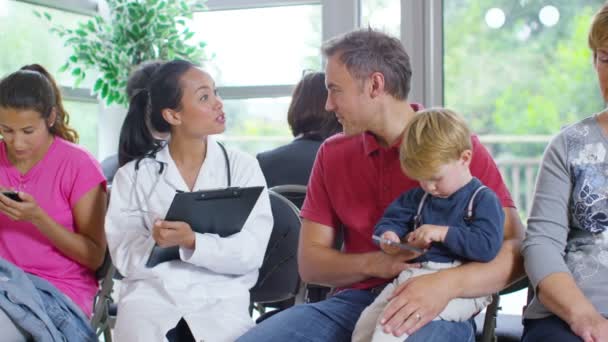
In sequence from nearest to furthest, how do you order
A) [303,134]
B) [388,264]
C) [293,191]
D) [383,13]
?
1. [388,264]
2. [293,191]
3. [303,134]
4. [383,13]

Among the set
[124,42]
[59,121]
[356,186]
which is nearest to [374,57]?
[356,186]

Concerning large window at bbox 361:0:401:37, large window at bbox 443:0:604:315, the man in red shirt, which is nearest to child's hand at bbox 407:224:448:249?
the man in red shirt

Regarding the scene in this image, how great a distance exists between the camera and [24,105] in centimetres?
239

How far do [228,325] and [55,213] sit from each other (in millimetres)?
678

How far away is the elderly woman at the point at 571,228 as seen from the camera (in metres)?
1.75

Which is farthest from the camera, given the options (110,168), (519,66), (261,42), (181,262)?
(261,42)

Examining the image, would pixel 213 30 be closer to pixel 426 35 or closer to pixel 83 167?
pixel 426 35

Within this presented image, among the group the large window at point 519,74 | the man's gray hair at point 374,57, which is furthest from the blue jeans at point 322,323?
the large window at point 519,74

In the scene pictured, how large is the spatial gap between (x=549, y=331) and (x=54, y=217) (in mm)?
1433

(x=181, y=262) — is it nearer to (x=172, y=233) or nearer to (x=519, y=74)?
(x=172, y=233)

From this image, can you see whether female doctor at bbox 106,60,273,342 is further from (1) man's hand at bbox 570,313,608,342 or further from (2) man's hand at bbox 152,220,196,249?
(1) man's hand at bbox 570,313,608,342

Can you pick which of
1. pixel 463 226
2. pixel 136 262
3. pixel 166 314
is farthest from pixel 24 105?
pixel 463 226

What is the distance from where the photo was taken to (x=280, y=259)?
7.76ft

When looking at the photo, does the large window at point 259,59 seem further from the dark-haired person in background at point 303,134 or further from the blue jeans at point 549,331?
the blue jeans at point 549,331
